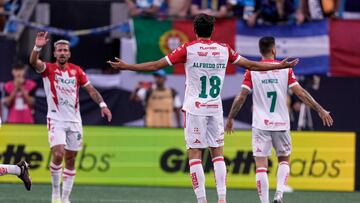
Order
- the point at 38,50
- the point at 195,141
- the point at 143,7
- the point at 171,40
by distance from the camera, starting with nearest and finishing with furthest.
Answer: the point at 195,141 < the point at 38,50 < the point at 171,40 < the point at 143,7

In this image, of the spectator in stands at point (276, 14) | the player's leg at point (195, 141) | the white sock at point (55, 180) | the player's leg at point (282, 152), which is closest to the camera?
the player's leg at point (195, 141)

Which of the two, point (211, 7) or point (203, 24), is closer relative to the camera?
point (203, 24)

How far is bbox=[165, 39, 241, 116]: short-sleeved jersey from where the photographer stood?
1365 centimetres

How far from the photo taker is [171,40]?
23.2 meters

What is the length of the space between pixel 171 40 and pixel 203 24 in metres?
9.53

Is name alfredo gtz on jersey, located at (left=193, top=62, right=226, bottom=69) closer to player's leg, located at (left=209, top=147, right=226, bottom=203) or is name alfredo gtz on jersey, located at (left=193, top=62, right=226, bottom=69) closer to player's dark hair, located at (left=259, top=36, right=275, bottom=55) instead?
player's leg, located at (left=209, top=147, right=226, bottom=203)

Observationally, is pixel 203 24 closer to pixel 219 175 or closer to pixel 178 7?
pixel 219 175

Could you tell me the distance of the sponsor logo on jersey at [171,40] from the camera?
75.9 ft

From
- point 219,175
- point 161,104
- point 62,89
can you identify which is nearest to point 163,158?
point 161,104

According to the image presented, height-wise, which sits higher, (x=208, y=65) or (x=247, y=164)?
(x=208, y=65)

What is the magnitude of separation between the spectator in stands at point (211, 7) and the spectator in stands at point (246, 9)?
200mm

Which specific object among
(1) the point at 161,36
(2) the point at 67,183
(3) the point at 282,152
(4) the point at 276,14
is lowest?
(2) the point at 67,183

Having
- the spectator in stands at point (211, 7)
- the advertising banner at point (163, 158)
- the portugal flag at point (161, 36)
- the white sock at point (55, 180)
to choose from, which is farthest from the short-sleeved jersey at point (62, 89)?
the spectator in stands at point (211, 7)

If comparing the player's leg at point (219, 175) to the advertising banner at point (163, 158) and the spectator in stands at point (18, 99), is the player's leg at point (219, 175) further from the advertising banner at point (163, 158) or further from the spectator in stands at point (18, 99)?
the spectator in stands at point (18, 99)
